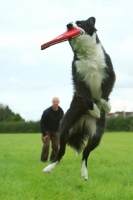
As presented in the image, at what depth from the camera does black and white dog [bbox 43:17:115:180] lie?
233 inches

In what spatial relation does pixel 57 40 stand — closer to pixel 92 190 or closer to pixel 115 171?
pixel 92 190

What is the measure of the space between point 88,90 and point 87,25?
1.08m

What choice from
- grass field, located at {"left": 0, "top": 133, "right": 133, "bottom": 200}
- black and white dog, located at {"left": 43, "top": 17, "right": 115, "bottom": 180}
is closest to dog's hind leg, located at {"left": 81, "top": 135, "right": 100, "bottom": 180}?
black and white dog, located at {"left": 43, "top": 17, "right": 115, "bottom": 180}

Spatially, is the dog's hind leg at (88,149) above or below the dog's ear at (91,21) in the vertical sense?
below

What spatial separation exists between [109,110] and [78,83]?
74 centimetres

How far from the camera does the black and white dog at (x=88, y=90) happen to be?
5930 mm

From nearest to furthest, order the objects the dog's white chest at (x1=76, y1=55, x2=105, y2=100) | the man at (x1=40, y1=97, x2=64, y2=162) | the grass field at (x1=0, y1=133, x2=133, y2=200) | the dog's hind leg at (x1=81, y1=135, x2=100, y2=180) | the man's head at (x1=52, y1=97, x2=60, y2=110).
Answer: the dog's white chest at (x1=76, y1=55, x2=105, y2=100) → the dog's hind leg at (x1=81, y1=135, x2=100, y2=180) → the grass field at (x1=0, y1=133, x2=133, y2=200) → the man's head at (x1=52, y1=97, x2=60, y2=110) → the man at (x1=40, y1=97, x2=64, y2=162)

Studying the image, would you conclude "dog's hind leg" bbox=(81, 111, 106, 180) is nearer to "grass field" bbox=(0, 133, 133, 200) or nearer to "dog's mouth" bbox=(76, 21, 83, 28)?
"grass field" bbox=(0, 133, 133, 200)

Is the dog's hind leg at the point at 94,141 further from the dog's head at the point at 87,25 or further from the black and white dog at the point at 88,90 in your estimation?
the dog's head at the point at 87,25

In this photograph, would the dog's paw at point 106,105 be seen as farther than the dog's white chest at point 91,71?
Yes

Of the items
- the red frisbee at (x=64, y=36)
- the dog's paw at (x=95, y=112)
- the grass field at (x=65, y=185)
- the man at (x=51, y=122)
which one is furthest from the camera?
the man at (x=51, y=122)

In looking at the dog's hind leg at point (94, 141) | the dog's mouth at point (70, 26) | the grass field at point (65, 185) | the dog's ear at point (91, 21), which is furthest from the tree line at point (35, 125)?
the dog's mouth at point (70, 26)

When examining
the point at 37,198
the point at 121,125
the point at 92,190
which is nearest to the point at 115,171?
the point at 92,190

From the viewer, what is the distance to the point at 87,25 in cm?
587
